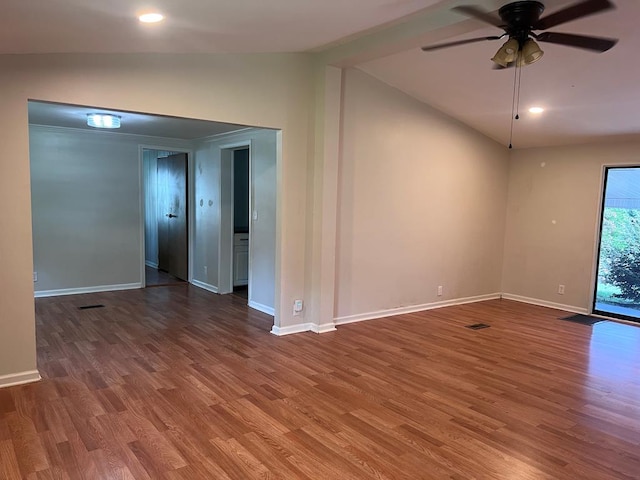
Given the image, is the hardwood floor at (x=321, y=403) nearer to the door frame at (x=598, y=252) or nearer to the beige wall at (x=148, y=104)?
the beige wall at (x=148, y=104)

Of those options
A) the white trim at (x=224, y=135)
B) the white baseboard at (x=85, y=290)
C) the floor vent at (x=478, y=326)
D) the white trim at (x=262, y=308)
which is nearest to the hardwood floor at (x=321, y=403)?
the floor vent at (x=478, y=326)

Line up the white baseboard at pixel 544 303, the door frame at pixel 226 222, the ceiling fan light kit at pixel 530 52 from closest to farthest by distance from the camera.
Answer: the ceiling fan light kit at pixel 530 52 < the white baseboard at pixel 544 303 < the door frame at pixel 226 222

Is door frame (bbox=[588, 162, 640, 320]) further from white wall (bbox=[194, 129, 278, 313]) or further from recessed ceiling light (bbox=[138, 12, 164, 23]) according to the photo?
recessed ceiling light (bbox=[138, 12, 164, 23])

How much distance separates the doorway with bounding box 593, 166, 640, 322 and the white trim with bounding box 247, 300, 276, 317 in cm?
419

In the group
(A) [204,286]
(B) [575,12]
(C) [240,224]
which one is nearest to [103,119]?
(C) [240,224]

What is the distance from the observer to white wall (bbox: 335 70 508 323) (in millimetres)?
4930

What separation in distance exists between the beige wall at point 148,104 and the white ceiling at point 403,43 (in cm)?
16

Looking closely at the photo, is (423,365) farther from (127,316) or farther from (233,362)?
(127,316)

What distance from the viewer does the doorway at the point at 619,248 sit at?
5508 millimetres

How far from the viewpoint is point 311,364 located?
3.76 m

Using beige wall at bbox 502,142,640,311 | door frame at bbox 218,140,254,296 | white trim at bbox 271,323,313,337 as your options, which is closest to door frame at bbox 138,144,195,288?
door frame at bbox 218,140,254,296

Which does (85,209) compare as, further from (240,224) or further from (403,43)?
(403,43)

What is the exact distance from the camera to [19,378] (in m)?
3.19

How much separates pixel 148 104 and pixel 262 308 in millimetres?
2860
